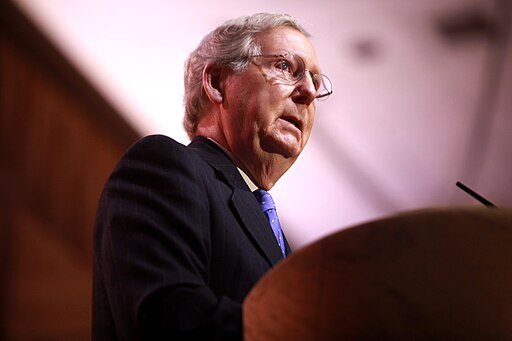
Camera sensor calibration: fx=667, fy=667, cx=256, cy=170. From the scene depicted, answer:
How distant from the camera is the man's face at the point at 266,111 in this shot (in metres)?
1.13

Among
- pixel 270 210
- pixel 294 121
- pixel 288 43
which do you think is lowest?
pixel 270 210

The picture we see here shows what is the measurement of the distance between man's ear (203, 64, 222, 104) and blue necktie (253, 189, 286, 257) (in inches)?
8.2

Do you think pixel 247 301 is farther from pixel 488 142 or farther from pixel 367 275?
pixel 488 142

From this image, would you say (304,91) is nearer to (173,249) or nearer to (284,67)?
(284,67)

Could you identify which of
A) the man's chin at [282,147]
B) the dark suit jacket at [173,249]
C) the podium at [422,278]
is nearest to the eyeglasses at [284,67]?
the man's chin at [282,147]

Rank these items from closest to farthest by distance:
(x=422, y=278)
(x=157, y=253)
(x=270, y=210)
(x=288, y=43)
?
(x=422, y=278), (x=157, y=253), (x=270, y=210), (x=288, y=43)

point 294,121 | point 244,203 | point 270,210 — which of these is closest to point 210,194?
point 244,203

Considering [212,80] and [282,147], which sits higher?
[212,80]

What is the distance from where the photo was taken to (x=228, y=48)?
1200 mm

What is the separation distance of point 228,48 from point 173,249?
561 millimetres

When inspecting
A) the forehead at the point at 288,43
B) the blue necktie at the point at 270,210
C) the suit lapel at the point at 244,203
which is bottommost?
the blue necktie at the point at 270,210

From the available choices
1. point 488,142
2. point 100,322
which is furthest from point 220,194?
point 488,142

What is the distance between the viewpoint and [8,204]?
5.91 feet

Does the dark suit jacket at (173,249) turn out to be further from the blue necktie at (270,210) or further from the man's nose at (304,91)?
the man's nose at (304,91)
